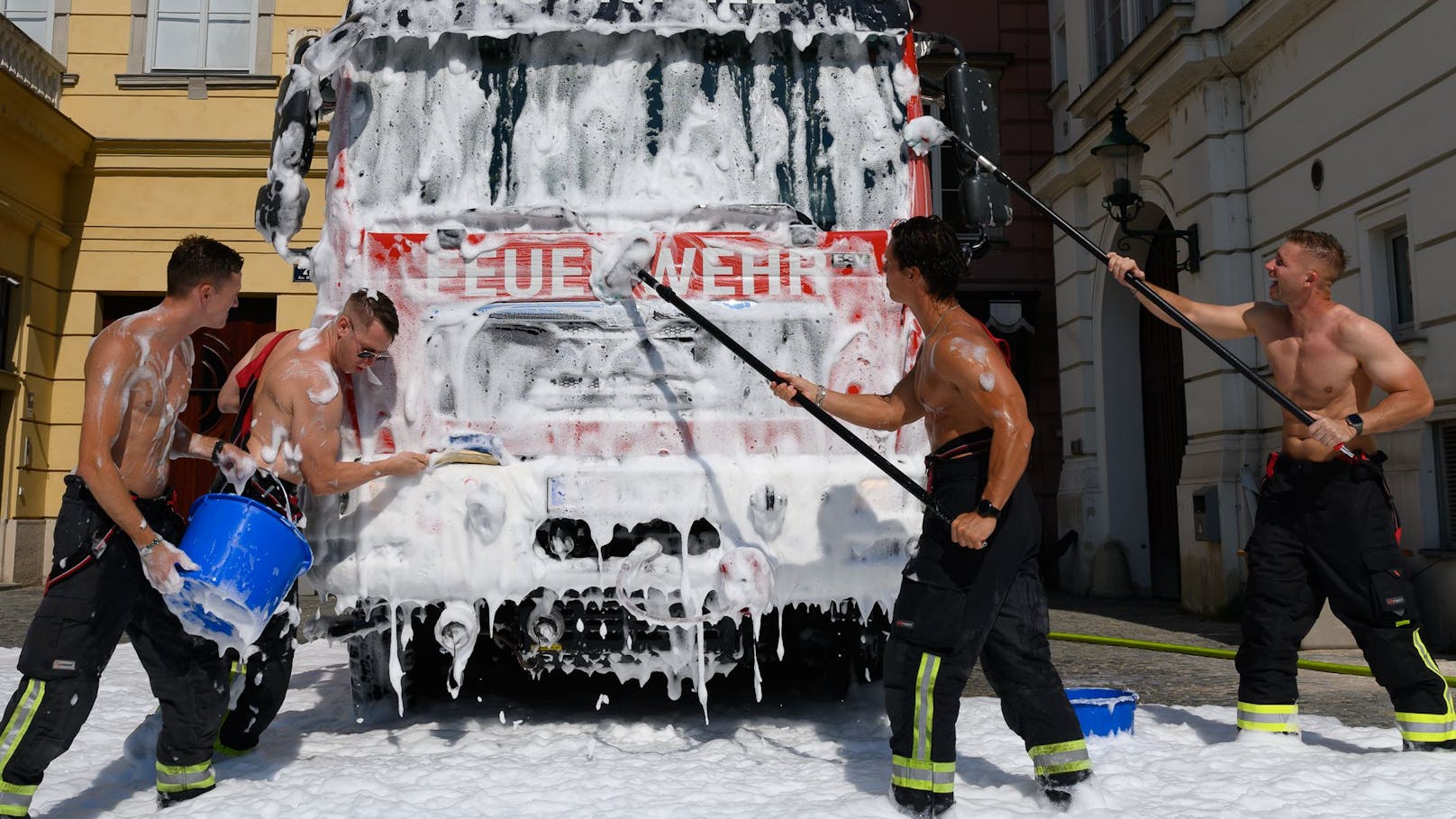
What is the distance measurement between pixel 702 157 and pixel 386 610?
6.65ft

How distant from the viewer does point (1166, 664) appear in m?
6.89

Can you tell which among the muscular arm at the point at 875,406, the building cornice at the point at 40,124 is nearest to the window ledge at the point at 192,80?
the building cornice at the point at 40,124

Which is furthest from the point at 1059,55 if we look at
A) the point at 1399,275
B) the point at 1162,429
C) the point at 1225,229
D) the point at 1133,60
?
the point at 1399,275

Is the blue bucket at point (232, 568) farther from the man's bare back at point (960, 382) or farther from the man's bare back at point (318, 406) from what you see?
the man's bare back at point (960, 382)

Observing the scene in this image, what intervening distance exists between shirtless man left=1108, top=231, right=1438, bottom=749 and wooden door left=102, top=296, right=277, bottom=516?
1079cm

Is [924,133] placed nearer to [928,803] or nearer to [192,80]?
[928,803]

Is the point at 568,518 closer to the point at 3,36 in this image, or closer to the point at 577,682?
the point at 577,682

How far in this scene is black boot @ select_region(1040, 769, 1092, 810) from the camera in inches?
137

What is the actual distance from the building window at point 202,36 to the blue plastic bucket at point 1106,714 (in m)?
12.1

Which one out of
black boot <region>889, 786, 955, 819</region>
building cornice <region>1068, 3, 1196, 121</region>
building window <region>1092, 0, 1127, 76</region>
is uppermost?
Result: building window <region>1092, 0, 1127, 76</region>

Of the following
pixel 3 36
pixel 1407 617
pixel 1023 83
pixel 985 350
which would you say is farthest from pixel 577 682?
pixel 1023 83

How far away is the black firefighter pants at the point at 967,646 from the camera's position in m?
3.41

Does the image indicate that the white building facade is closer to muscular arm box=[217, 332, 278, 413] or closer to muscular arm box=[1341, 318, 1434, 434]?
muscular arm box=[1341, 318, 1434, 434]

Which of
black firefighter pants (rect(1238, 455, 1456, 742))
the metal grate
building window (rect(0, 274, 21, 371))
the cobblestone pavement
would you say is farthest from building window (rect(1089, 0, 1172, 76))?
building window (rect(0, 274, 21, 371))
